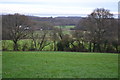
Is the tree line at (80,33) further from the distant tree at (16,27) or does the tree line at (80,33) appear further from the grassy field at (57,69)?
the grassy field at (57,69)

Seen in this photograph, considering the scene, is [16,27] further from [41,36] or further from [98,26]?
[98,26]

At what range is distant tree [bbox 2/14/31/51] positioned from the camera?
2938 cm

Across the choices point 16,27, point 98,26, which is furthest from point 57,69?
point 98,26

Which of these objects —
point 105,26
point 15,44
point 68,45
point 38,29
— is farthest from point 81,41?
point 15,44

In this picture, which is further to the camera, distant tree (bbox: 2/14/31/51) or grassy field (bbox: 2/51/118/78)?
distant tree (bbox: 2/14/31/51)

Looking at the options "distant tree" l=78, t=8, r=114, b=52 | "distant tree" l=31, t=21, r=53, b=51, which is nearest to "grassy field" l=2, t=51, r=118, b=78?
"distant tree" l=78, t=8, r=114, b=52

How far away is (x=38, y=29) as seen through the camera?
107ft

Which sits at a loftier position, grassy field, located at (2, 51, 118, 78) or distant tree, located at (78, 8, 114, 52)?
distant tree, located at (78, 8, 114, 52)

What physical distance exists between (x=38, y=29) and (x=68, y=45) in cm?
580

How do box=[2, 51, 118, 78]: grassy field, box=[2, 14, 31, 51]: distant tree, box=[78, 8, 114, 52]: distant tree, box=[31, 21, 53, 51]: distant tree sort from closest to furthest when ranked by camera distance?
1. box=[2, 51, 118, 78]: grassy field
2. box=[2, 14, 31, 51]: distant tree
3. box=[78, 8, 114, 52]: distant tree
4. box=[31, 21, 53, 51]: distant tree

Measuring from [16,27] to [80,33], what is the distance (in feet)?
33.2

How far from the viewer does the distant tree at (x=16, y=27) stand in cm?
2938

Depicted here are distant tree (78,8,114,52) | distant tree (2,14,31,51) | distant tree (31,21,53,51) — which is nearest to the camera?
distant tree (2,14,31,51)

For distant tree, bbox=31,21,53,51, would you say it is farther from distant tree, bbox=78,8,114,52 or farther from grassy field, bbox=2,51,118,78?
grassy field, bbox=2,51,118,78
